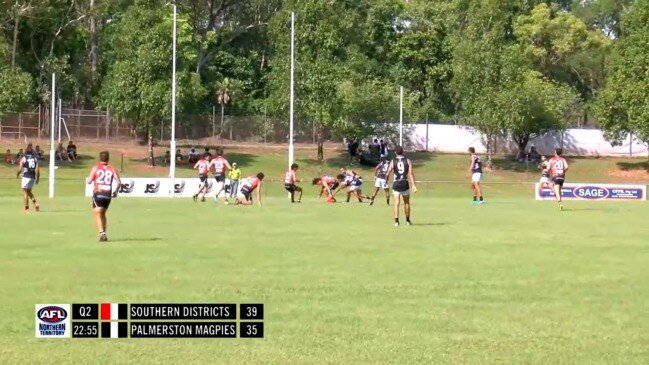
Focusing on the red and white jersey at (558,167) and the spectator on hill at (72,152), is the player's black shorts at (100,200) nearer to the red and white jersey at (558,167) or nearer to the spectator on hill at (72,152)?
the red and white jersey at (558,167)

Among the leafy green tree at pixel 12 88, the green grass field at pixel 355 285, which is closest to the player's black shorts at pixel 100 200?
the green grass field at pixel 355 285

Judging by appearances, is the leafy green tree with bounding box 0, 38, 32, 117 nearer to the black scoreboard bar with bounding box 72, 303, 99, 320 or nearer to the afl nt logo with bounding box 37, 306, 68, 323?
the black scoreboard bar with bounding box 72, 303, 99, 320

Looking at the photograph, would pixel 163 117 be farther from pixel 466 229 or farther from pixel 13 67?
pixel 466 229

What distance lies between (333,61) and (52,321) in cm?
6444

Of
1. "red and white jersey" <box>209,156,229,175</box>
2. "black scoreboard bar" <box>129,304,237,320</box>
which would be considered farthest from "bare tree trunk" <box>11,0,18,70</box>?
"black scoreboard bar" <box>129,304,237,320</box>

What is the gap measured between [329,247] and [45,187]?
4213 cm

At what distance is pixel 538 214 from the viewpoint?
3238 centimetres

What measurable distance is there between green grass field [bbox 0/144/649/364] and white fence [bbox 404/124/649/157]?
54258 millimetres

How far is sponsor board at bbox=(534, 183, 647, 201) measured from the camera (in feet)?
168

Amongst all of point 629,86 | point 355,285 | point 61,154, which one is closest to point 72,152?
point 61,154

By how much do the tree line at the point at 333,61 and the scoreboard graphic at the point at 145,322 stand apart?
59709 millimetres

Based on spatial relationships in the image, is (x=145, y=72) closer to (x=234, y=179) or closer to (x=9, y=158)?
(x=9, y=158)

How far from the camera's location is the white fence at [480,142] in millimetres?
82250

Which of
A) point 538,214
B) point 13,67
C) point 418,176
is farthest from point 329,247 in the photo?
point 13,67
